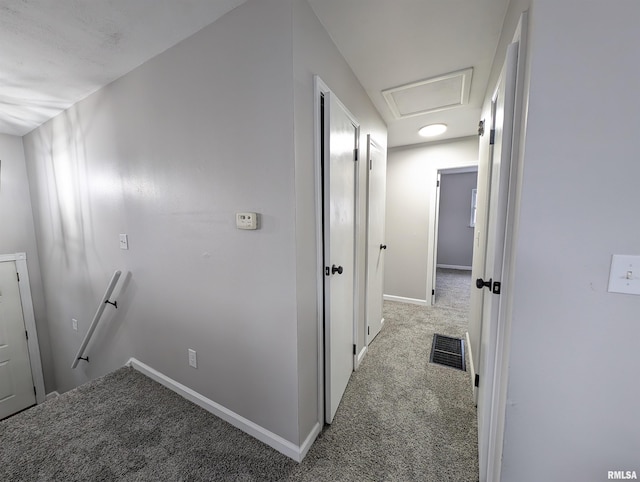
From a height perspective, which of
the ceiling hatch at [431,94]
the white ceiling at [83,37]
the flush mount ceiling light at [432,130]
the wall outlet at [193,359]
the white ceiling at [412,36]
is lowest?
the wall outlet at [193,359]

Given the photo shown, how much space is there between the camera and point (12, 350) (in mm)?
3023

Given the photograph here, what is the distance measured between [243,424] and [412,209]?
3234mm

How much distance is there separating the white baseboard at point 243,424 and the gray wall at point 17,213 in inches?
104

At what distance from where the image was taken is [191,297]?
5.49 ft

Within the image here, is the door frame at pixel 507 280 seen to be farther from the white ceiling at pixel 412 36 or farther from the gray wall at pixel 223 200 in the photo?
the gray wall at pixel 223 200

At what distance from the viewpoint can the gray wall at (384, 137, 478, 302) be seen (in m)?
3.40

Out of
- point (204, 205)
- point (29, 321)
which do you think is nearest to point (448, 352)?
point (204, 205)

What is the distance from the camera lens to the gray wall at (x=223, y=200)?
4.03ft

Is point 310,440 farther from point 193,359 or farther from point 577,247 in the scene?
point 577,247

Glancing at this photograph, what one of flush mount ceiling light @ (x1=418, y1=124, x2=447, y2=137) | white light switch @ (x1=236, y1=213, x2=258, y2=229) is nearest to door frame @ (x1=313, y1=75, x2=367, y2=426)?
white light switch @ (x1=236, y1=213, x2=258, y2=229)

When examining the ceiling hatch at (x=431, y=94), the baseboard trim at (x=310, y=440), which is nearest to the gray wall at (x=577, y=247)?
the baseboard trim at (x=310, y=440)

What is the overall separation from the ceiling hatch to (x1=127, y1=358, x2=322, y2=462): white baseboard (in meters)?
2.63

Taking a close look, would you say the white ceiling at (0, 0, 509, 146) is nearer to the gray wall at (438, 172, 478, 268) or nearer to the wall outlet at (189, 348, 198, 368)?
the wall outlet at (189, 348, 198, 368)

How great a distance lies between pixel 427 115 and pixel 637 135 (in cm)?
214
